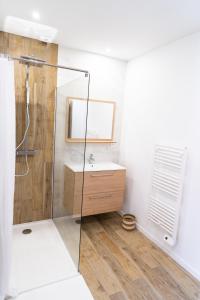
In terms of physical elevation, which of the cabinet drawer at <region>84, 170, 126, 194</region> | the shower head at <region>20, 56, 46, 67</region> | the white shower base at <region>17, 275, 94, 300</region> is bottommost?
the white shower base at <region>17, 275, 94, 300</region>

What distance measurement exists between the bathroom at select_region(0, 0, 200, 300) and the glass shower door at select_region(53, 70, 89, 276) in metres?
0.02

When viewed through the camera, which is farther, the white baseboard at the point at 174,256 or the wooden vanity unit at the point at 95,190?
the wooden vanity unit at the point at 95,190

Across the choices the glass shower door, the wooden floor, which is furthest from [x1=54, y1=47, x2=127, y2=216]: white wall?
the wooden floor

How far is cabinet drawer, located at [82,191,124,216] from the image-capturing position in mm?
2701

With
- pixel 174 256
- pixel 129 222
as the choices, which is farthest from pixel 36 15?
pixel 174 256

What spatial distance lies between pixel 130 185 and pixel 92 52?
2.03 m

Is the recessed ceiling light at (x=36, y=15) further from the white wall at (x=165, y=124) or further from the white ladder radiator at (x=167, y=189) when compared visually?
the white ladder radiator at (x=167, y=189)

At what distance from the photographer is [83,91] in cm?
207

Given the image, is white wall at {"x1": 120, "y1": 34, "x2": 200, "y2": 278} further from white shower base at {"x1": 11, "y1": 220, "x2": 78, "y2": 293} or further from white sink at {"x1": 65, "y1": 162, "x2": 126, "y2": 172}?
white shower base at {"x1": 11, "y1": 220, "x2": 78, "y2": 293}

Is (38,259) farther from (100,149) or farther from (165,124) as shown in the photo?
(165,124)

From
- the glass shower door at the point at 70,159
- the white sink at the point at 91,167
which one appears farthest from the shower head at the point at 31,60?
the white sink at the point at 91,167

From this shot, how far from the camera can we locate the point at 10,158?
152 centimetres

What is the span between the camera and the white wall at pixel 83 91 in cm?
238

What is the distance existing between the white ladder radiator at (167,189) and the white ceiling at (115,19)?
48.8 inches
